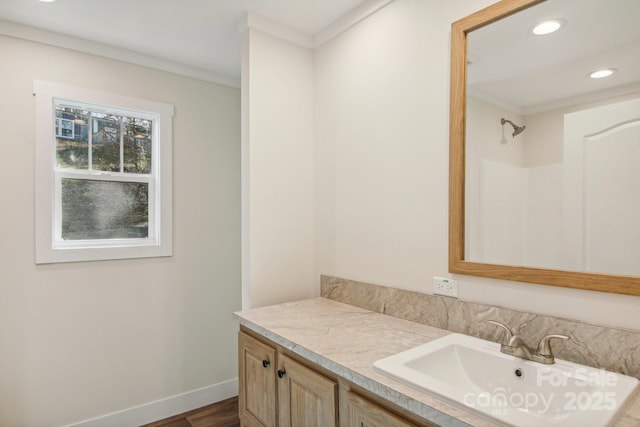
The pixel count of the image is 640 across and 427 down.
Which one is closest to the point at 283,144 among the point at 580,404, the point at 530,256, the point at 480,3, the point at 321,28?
the point at 321,28

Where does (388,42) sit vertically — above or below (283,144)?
above

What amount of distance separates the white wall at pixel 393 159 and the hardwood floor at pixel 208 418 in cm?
137

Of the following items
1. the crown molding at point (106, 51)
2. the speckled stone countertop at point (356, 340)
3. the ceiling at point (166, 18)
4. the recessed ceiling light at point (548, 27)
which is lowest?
the speckled stone countertop at point (356, 340)

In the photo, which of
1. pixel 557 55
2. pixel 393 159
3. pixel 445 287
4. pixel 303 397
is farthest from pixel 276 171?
pixel 557 55

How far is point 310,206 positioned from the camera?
8.02 ft

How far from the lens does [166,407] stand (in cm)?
273

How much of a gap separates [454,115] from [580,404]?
44.5 inches

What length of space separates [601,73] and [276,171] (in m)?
1.60

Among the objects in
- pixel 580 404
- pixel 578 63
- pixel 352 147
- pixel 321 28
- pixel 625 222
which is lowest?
pixel 580 404

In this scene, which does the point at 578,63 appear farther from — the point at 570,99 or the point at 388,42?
the point at 388,42

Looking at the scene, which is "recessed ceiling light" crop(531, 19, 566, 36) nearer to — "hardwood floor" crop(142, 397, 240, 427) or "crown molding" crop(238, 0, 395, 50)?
"crown molding" crop(238, 0, 395, 50)

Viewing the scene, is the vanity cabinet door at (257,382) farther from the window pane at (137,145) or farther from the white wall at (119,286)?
the window pane at (137,145)

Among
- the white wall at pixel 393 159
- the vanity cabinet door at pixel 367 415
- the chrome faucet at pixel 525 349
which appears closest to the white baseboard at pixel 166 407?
the white wall at pixel 393 159

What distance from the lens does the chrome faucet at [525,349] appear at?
48.4 inches
